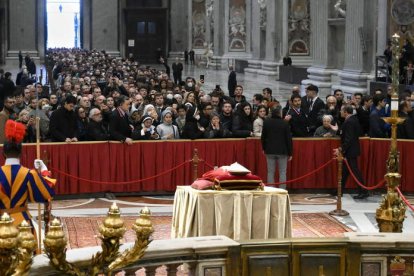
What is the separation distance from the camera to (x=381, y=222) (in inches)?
460

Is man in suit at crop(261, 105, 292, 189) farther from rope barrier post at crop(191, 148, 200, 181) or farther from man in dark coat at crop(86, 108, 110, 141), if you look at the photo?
man in dark coat at crop(86, 108, 110, 141)

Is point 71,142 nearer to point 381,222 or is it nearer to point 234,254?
point 381,222

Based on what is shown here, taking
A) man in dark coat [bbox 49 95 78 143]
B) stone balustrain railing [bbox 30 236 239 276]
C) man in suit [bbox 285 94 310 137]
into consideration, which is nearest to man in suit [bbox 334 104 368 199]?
man in suit [bbox 285 94 310 137]

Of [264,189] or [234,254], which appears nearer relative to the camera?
[234,254]

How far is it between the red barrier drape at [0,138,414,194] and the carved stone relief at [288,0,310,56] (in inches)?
1154

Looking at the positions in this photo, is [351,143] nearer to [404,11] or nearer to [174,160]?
[174,160]

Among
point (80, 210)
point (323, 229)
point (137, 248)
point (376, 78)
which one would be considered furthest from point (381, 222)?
point (376, 78)

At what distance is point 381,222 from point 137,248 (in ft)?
16.6

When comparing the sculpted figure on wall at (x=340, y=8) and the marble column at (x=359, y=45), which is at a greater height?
the sculpted figure on wall at (x=340, y=8)

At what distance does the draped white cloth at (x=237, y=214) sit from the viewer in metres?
11.4

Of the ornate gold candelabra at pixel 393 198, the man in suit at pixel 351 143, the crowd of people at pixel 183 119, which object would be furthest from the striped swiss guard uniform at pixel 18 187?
the man in suit at pixel 351 143

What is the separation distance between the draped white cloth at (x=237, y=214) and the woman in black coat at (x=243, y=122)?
23.4 ft

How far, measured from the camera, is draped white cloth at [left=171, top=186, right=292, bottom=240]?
11383 mm

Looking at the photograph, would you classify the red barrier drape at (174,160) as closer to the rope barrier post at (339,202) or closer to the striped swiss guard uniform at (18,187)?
the rope barrier post at (339,202)
